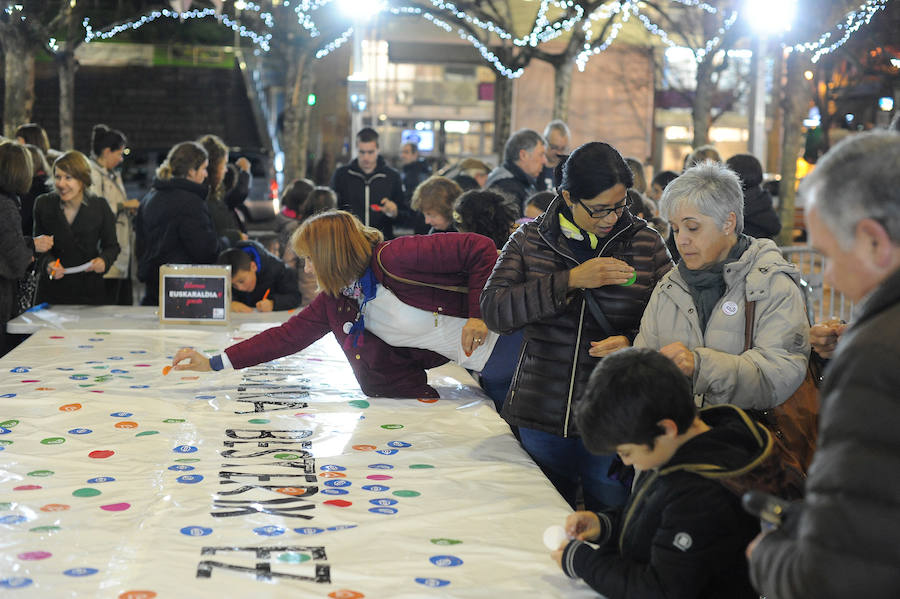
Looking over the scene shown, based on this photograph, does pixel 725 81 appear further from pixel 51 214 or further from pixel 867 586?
pixel 867 586

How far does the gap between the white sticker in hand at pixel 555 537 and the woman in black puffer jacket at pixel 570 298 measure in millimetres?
926

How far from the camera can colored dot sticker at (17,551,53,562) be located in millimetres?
2582

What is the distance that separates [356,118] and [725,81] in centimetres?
2780

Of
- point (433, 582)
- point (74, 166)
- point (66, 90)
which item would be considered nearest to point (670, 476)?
point (433, 582)

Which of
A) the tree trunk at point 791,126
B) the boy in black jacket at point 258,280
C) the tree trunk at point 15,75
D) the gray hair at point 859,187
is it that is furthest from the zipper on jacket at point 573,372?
the tree trunk at point 15,75

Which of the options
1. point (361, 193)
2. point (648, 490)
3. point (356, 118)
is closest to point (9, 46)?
point (356, 118)

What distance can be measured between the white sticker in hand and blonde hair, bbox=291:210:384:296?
6.20ft

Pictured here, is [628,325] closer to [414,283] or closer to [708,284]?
[708,284]

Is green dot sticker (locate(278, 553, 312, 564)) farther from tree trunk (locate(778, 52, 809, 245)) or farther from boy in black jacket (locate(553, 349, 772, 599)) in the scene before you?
tree trunk (locate(778, 52, 809, 245))

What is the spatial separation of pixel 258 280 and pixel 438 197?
1.45 metres

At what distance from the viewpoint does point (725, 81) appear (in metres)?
40.7

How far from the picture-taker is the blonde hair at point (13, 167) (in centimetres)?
597

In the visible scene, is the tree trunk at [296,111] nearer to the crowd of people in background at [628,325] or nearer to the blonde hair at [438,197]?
the crowd of people in background at [628,325]

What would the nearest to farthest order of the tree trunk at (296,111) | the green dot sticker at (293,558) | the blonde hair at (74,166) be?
the green dot sticker at (293,558), the blonde hair at (74,166), the tree trunk at (296,111)
